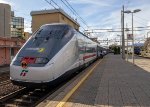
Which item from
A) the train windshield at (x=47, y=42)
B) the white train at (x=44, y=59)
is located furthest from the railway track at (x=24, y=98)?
the train windshield at (x=47, y=42)

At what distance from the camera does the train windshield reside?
11.7 metres

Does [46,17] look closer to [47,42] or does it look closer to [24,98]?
[47,42]

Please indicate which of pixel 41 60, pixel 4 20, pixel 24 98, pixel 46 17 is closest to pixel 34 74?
pixel 41 60

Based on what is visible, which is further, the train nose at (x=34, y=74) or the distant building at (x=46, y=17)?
the distant building at (x=46, y=17)

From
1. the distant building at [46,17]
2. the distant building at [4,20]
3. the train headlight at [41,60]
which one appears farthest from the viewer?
the distant building at [4,20]

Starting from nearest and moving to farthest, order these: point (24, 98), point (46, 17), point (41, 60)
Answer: point (41, 60) → point (24, 98) → point (46, 17)

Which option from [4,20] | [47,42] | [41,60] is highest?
[4,20]

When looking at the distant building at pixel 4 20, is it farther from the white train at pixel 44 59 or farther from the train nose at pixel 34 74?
the train nose at pixel 34 74

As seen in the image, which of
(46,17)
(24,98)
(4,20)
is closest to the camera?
(24,98)

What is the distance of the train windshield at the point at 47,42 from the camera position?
1175 centimetres

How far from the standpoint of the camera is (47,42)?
490 inches

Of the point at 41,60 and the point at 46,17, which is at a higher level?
the point at 46,17

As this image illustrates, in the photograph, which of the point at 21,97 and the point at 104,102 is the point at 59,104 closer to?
the point at 104,102

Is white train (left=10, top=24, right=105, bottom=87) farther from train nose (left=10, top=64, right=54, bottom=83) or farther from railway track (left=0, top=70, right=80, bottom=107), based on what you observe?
railway track (left=0, top=70, right=80, bottom=107)
